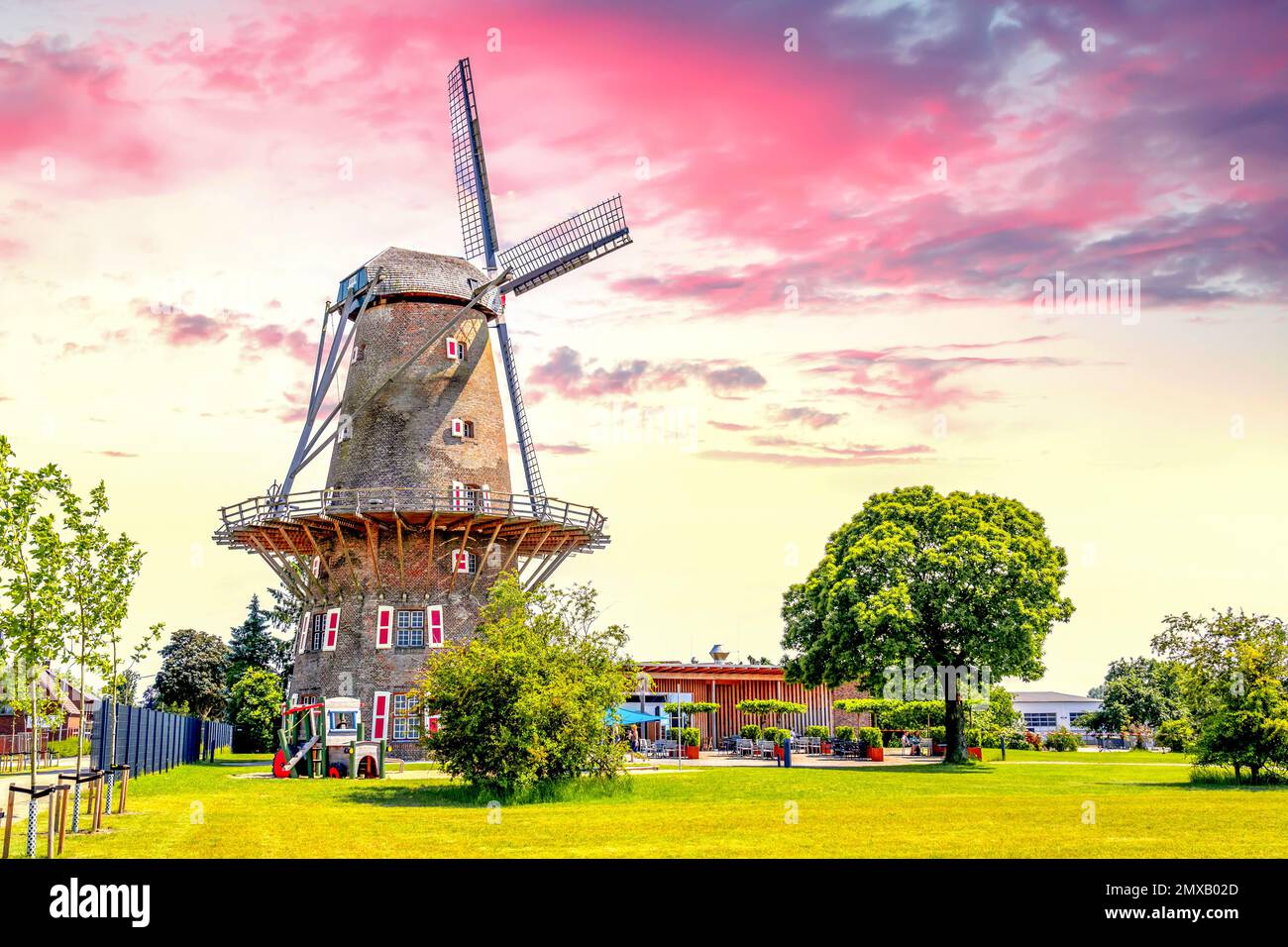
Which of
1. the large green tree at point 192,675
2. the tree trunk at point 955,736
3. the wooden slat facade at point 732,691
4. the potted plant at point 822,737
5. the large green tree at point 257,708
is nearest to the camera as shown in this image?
the tree trunk at point 955,736

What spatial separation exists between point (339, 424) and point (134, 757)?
19.1 meters

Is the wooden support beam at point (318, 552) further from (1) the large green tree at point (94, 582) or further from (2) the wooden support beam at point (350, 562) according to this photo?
(1) the large green tree at point (94, 582)

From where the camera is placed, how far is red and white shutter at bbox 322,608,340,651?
1813 inches

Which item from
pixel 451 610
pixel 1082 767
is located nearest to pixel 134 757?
pixel 451 610

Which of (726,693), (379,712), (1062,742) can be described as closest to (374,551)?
(379,712)

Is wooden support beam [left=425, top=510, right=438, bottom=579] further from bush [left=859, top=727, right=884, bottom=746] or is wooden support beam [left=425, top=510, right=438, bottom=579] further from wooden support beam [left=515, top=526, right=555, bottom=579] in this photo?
bush [left=859, top=727, right=884, bottom=746]

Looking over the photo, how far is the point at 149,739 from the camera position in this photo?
34.8 m

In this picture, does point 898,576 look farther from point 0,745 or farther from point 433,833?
point 0,745

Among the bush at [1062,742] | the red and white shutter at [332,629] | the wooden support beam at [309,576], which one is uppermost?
the wooden support beam at [309,576]

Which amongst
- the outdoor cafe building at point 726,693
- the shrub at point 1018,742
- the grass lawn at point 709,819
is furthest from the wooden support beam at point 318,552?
the shrub at point 1018,742

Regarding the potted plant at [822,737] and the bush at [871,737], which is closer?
the bush at [871,737]

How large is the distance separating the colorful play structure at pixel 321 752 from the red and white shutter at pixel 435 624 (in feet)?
25.5

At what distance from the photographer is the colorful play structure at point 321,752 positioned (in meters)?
35.7

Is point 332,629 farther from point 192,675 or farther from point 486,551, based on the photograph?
point 192,675
